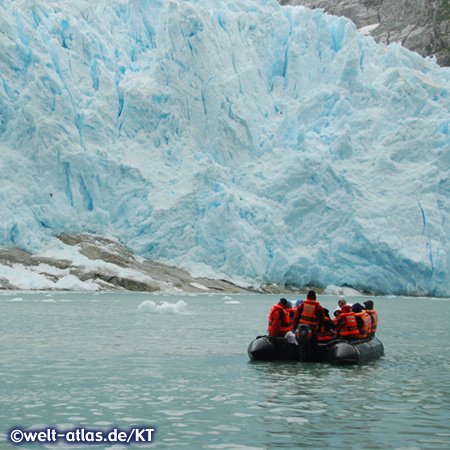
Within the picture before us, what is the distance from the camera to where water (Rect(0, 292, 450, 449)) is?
19.9ft

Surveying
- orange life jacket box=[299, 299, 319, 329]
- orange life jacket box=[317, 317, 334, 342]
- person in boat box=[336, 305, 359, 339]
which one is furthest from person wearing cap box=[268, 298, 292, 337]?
person in boat box=[336, 305, 359, 339]

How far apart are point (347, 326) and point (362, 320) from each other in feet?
1.41

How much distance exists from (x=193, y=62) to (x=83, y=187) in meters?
12.2

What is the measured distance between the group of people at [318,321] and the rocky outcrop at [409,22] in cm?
7072

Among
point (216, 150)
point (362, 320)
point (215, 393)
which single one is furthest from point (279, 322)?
point (216, 150)

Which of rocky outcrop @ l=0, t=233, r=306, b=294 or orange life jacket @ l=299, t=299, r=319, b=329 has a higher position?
rocky outcrop @ l=0, t=233, r=306, b=294

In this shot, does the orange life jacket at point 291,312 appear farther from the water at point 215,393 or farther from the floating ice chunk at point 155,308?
the floating ice chunk at point 155,308

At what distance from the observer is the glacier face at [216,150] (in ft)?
127

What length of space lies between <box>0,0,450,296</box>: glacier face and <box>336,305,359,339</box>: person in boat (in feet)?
91.5

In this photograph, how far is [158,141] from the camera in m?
43.5

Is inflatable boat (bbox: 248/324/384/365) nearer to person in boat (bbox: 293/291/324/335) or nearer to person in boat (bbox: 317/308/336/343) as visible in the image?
person in boat (bbox: 293/291/324/335)

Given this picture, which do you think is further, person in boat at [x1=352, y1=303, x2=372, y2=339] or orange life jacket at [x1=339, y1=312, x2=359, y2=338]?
person in boat at [x1=352, y1=303, x2=372, y2=339]

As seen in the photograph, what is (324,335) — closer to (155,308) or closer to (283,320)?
(283,320)

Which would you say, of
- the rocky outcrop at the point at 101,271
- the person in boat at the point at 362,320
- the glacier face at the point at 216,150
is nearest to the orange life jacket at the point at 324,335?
the person in boat at the point at 362,320
